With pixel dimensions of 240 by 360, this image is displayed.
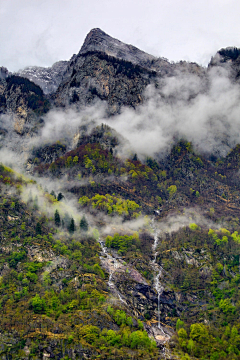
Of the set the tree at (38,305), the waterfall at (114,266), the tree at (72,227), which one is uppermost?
the tree at (72,227)

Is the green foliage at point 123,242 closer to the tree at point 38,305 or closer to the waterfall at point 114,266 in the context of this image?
the waterfall at point 114,266

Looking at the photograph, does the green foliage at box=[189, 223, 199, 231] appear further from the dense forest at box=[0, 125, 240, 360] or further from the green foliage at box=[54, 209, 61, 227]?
the green foliage at box=[54, 209, 61, 227]

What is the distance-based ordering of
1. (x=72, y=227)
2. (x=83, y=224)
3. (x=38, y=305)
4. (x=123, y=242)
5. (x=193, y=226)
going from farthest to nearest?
(x=193, y=226) < (x=83, y=224) < (x=123, y=242) < (x=72, y=227) < (x=38, y=305)

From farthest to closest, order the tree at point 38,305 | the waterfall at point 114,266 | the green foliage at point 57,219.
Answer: the green foliage at point 57,219
the waterfall at point 114,266
the tree at point 38,305

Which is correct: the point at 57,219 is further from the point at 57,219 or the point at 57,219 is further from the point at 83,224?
the point at 83,224

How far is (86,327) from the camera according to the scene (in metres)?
111

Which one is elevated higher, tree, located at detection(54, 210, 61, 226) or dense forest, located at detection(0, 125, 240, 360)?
tree, located at detection(54, 210, 61, 226)

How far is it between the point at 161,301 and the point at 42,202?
78.7 meters

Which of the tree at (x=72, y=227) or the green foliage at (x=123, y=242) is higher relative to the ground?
the tree at (x=72, y=227)

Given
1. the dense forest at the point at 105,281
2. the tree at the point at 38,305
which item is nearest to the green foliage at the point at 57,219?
the dense forest at the point at 105,281

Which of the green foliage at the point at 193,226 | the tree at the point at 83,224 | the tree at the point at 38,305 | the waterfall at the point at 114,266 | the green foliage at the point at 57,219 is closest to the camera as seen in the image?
the tree at the point at 38,305

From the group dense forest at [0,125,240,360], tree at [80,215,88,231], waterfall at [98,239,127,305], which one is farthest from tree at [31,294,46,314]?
tree at [80,215,88,231]

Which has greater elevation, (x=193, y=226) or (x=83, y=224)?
(x=83, y=224)

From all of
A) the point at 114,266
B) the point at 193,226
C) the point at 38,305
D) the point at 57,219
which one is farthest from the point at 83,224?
the point at 38,305
